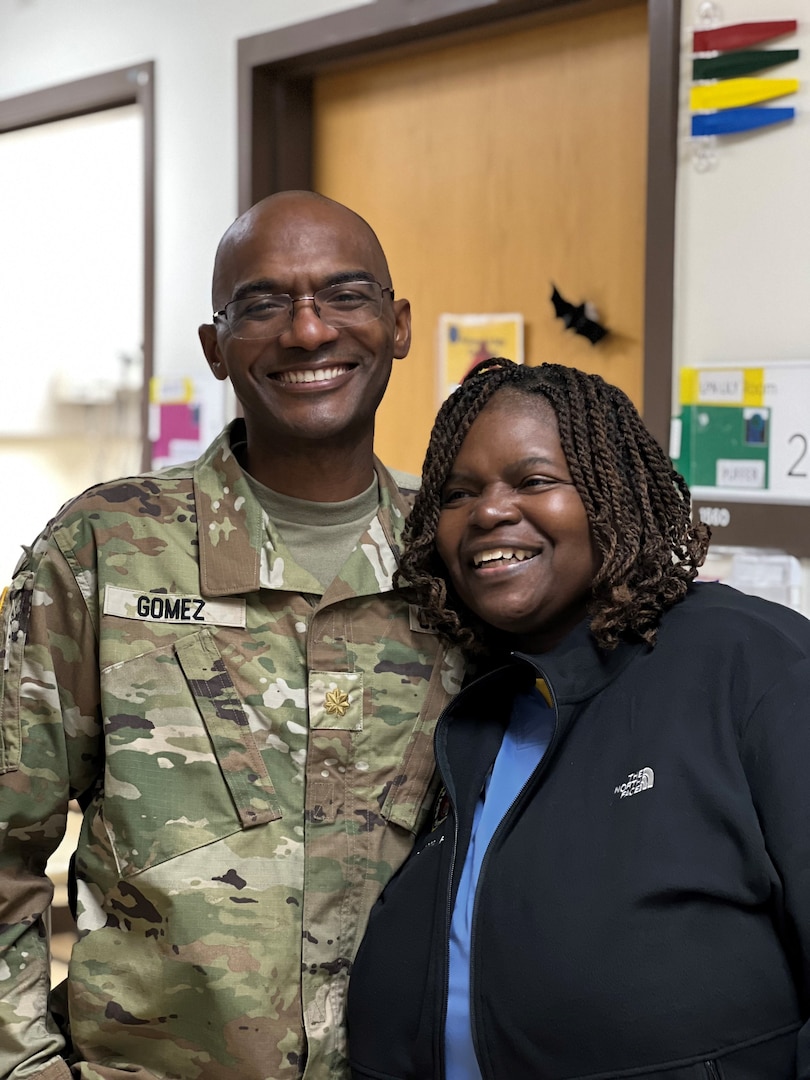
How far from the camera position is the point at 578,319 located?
2393 mm

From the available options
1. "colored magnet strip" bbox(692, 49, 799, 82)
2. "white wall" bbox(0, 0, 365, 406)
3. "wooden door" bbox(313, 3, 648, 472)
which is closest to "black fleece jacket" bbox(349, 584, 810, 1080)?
"colored magnet strip" bbox(692, 49, 799, 82)

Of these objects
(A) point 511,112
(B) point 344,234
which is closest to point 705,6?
(A) point 511,112

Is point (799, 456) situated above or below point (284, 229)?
below

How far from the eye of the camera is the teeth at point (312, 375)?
1.38 meters

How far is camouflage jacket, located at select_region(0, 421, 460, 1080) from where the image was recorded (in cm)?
127

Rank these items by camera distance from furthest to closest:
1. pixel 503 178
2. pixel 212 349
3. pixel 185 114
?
pixel 185 114
pixel 503 178
pixel 212 349

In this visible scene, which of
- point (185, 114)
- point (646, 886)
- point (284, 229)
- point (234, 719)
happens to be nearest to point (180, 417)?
point (185, 114)

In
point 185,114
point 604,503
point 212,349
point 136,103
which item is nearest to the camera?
point 604,503

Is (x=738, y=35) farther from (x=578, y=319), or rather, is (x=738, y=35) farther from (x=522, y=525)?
A: (x=522, y=525)

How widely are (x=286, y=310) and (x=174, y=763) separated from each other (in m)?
0.51

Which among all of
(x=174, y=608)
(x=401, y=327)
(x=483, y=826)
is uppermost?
(x=401, y=327)

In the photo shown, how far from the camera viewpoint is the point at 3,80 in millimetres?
3379

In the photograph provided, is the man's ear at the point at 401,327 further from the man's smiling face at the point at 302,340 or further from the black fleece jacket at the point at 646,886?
the black fleece jacket at the point at 646,886

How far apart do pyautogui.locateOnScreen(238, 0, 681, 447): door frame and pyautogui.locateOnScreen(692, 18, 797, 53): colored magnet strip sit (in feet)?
0.17
